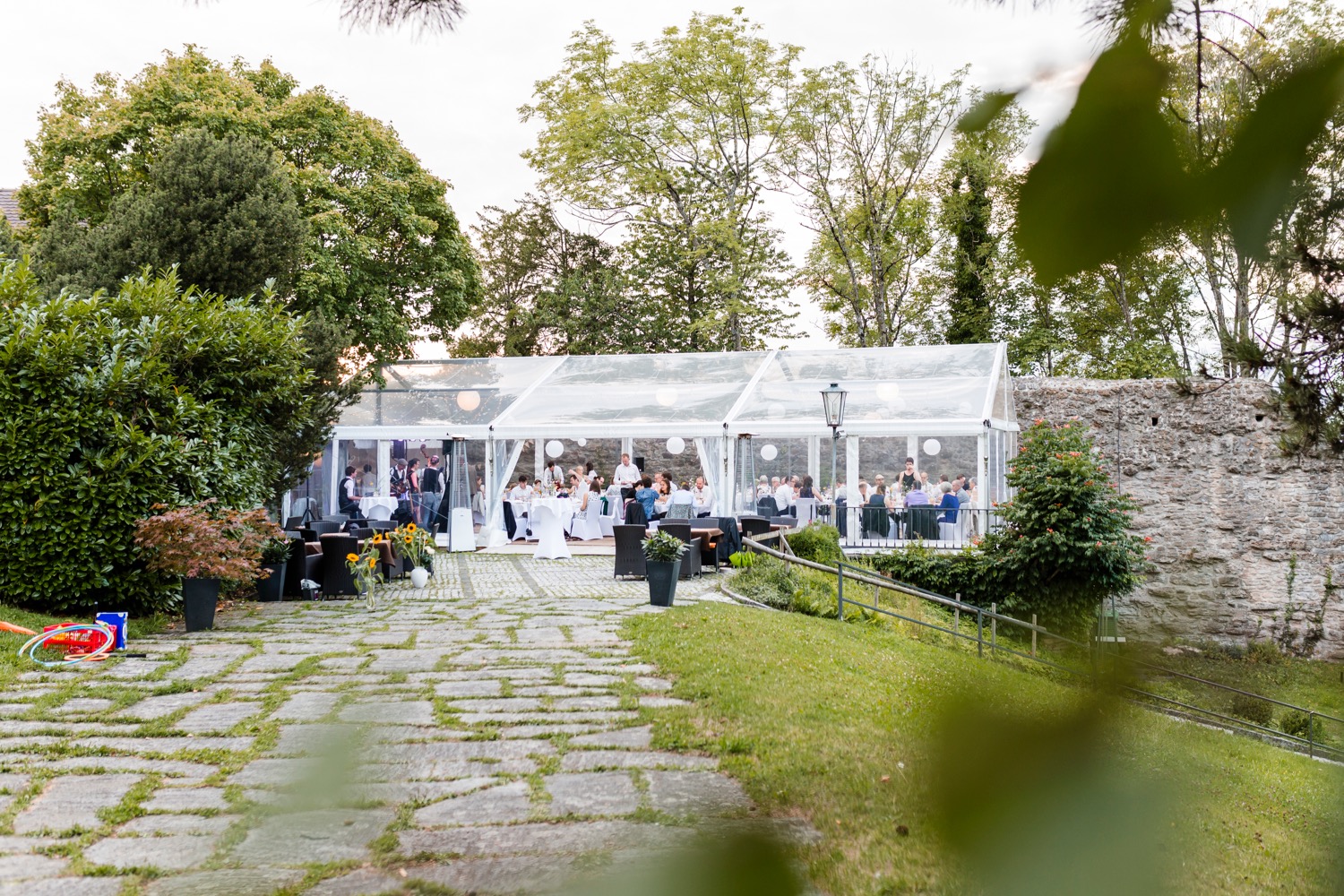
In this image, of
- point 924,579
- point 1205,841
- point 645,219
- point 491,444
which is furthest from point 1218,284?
point 491,444

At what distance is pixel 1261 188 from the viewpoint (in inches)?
14.9

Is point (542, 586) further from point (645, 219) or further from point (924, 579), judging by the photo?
point (645, 219)

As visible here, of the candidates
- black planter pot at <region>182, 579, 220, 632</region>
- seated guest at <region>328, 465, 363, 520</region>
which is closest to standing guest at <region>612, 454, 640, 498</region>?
seated guest at <region>328, 465, 363, 520</region>

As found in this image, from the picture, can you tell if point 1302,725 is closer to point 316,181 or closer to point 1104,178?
point 1104,178

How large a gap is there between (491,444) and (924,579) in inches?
311

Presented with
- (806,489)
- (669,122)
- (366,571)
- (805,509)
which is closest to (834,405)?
(805,509)

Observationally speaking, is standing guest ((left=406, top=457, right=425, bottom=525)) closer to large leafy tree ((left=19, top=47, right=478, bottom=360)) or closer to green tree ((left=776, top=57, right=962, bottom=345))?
large leafy tree ((left=19, top=47, right=478, bottom=360))

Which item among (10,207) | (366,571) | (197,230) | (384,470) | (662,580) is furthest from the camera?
(10,207)

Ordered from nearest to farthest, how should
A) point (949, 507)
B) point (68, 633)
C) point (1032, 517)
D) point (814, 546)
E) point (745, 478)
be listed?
point (68, 633) → point (1032, 517) → point (814, 546) → point (949, 507) → point (745, 478)

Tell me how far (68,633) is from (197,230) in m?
7.75

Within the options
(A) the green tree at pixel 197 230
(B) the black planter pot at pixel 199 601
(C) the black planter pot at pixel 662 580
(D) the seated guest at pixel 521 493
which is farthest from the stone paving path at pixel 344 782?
(D) the seated guest at pixel 521 493

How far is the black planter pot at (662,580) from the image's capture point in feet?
30.6

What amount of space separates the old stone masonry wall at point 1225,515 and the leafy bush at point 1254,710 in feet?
Result: 0.10

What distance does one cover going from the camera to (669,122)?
88 cm
